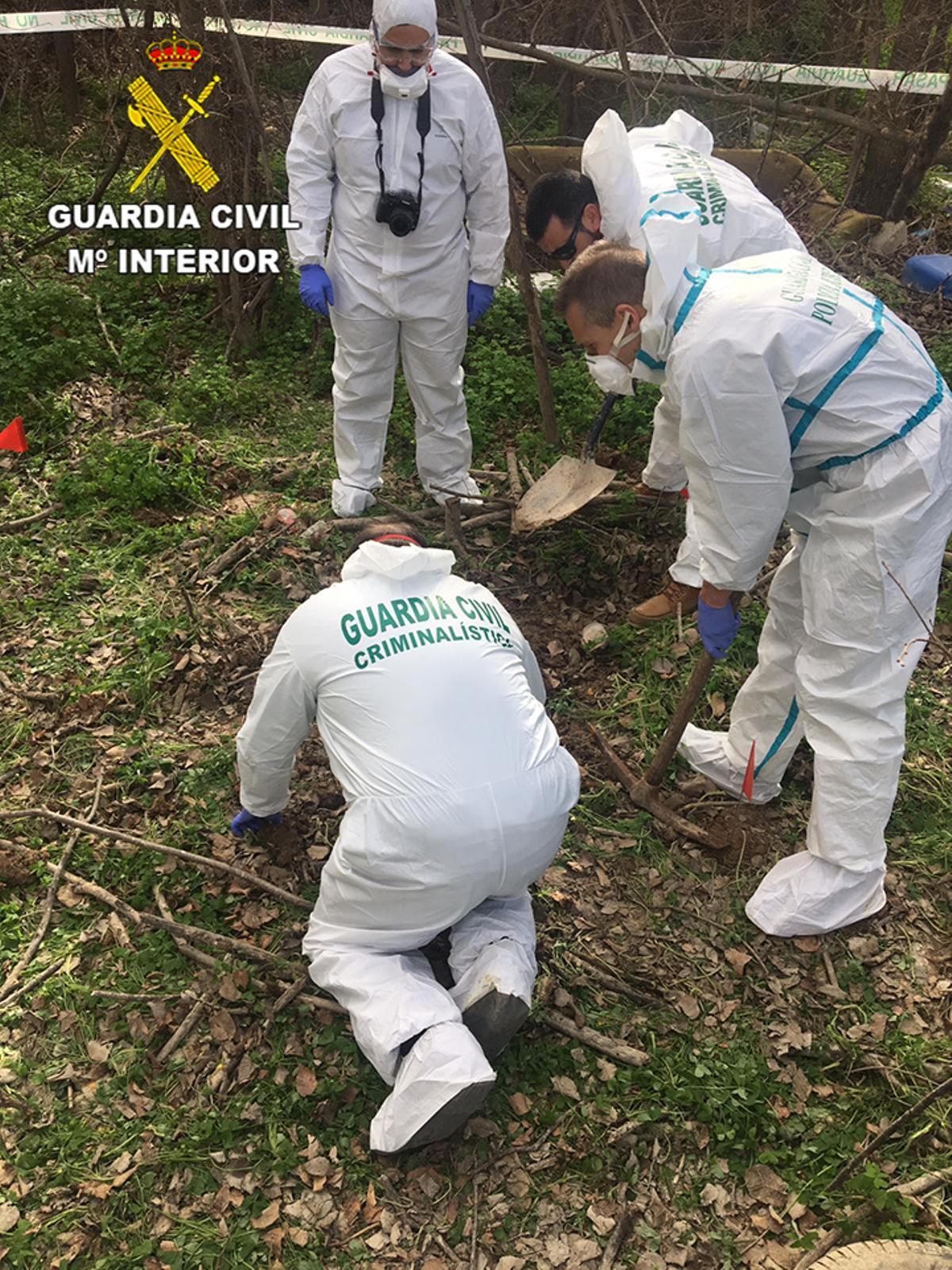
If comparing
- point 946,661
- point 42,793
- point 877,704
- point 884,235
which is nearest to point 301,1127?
point 42,793

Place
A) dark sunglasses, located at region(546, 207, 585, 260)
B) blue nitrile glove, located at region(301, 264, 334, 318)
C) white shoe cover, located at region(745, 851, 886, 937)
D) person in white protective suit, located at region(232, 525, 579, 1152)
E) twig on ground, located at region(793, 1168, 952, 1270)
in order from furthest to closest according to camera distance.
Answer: blue nitrile glove, located at region(301, 264, 334, 318) → dark sunglasses, located at region(546, 207, 585, 260) → white shoe cover, located at region(745, 851, 886, 937) → person in white protective suit, located at region(232, 525, 579, 1152) → twig on ground, located at region(793, 1168, 952, 1270)

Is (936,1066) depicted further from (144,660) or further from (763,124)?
(763,124)

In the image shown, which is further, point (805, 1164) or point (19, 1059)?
point (19, 1059)

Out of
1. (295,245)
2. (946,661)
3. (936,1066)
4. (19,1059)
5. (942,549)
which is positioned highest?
(295,245)

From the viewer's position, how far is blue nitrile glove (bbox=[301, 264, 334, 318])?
168 inches

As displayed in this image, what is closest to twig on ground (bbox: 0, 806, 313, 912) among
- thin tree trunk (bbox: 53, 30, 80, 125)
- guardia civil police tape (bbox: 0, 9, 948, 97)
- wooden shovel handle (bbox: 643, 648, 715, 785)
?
wooden shovel handle (bbox: 643, 648, 715, 785)

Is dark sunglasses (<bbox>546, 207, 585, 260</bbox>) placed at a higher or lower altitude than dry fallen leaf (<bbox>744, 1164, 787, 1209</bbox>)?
higher

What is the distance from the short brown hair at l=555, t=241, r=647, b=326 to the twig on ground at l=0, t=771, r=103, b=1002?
237cm

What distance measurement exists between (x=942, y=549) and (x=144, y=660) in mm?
3005

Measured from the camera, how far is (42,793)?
3.49m

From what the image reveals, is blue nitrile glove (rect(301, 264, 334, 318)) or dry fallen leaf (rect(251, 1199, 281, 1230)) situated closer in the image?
dry fallen leaf (rect(251, 1199, 281, 1230))

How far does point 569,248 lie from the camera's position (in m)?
4.04

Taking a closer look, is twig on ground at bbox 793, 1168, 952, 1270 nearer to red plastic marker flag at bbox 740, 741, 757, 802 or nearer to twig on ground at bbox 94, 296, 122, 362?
red plastic marker flag at bbox 740, 741, 757, 802

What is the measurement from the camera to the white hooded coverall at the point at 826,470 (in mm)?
2549
